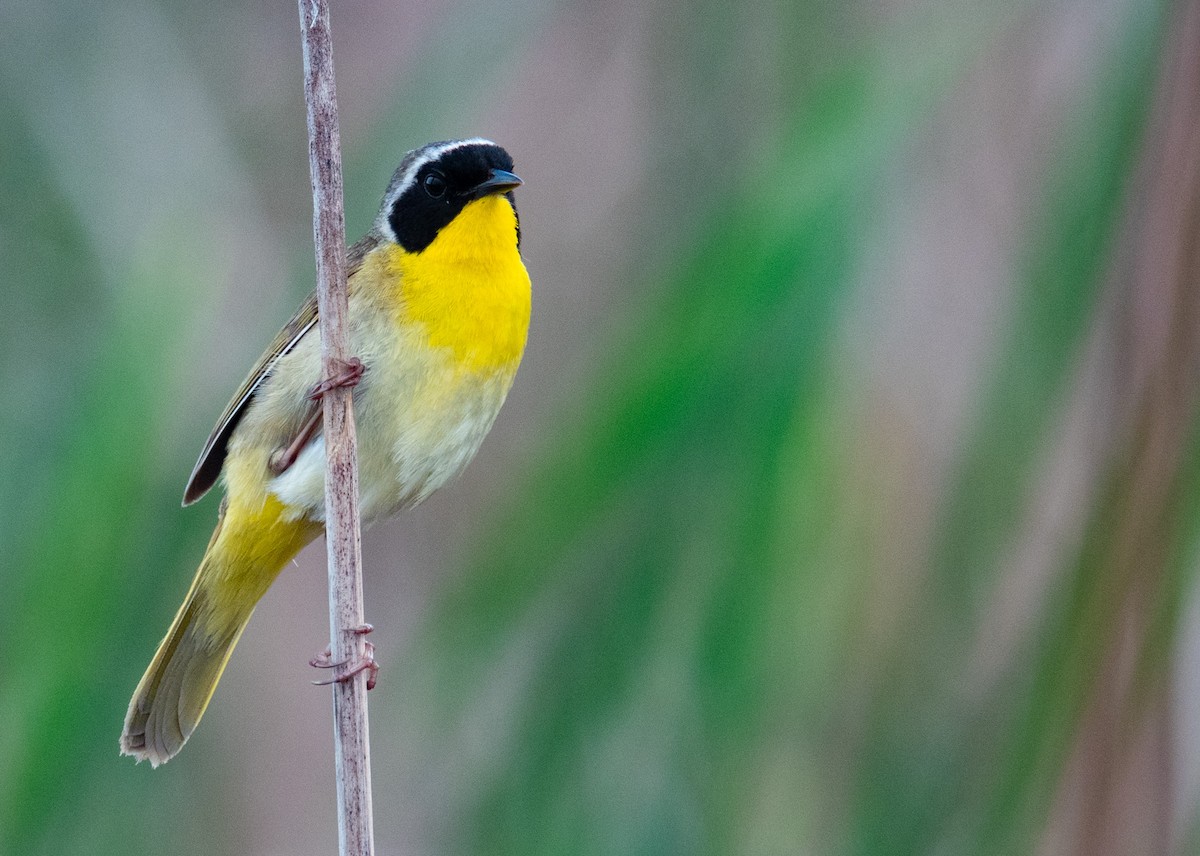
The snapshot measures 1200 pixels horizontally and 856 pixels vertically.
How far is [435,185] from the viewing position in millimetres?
2426

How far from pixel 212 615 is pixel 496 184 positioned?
960mm

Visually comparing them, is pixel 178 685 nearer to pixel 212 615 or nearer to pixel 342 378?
pixel 212 615

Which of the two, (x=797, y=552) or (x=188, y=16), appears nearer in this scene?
(x=797, y=552)

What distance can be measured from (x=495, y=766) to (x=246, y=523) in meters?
0.66

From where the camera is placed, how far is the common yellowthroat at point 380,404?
2.31 m

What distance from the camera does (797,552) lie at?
6.56 feet

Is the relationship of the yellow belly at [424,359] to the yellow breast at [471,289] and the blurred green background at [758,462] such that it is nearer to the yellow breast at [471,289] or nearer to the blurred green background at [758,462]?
the yellow breast at [471,289]

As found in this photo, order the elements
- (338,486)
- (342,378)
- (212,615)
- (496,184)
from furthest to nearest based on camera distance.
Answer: (212,615), (496,184), (342,378), (338,486)

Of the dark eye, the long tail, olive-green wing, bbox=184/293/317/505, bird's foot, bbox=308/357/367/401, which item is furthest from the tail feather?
the dark eye

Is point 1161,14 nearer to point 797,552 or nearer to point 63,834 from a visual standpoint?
point 797,552

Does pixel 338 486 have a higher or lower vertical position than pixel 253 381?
lower

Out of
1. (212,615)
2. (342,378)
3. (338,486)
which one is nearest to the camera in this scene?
(338,486)

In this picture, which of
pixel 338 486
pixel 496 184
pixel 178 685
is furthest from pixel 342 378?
pixel 178 685

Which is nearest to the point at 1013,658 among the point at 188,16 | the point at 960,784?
the point at 960,784
